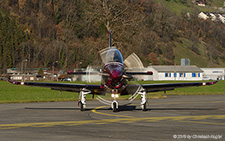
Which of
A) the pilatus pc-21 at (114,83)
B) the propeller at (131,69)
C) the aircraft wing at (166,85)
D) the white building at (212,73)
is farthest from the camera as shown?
the white building at (212,73)

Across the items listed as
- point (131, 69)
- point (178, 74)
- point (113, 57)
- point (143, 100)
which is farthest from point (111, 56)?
point (178, 74)

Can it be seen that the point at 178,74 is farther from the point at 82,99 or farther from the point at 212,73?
the point at 82,99

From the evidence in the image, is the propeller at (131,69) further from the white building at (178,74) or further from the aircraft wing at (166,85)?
the white building at (178,74)

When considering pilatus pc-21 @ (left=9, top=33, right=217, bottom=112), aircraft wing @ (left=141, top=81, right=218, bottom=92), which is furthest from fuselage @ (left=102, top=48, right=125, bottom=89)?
aircraft wing @ (left=141, top=81, right=218, bottom=92)

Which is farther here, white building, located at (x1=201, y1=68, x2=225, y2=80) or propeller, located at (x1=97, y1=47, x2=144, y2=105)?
white building, located at (x1=201, y1=68, x2=225, y2=80)

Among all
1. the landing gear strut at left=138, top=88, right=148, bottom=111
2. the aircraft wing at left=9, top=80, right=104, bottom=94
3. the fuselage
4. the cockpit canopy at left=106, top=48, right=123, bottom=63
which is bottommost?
the landing gear strut at left=138, top=88, right=148, bottom=111

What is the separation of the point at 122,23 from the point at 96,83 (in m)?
15.0

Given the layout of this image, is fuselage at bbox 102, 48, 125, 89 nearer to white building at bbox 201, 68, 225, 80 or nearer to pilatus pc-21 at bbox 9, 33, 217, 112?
pilatus pc-21 at bbox 9, 33, 217, 112

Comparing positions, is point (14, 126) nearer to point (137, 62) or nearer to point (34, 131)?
point (34, 131)

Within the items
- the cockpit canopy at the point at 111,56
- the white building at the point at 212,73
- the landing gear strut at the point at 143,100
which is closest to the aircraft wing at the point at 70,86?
the cockpit canopy at the point at 111,56

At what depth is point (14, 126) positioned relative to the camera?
13984 mm

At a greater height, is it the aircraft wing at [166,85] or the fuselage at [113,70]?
the fuselage at [113,70]

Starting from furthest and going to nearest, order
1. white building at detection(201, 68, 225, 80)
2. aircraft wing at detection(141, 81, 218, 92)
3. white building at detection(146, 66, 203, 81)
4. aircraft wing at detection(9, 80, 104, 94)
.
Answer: white building at detection(201, 68, 225, 80)
white building at detection(146, 66, 203, 81)
aircraft wing at detection(141, 81, 218, 92)
aircraft wing at detection(9, 80, 104, 94)

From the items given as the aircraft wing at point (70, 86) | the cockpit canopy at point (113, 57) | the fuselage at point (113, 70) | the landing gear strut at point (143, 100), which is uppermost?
the cockpit canopy at point (113, 57)
